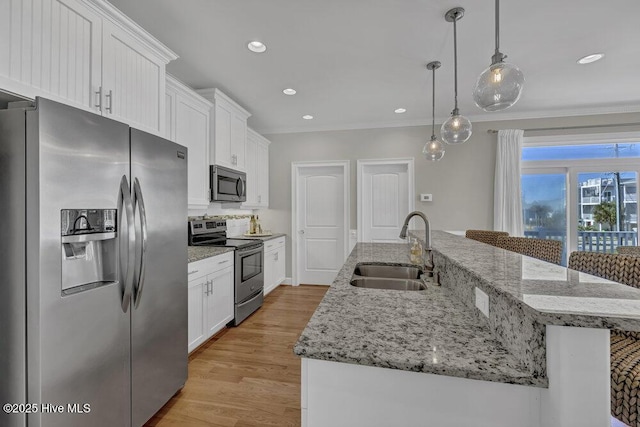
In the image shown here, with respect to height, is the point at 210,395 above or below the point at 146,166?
below

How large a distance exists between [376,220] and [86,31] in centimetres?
386

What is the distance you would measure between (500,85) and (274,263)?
11.8 ft

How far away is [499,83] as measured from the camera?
4.68 ft

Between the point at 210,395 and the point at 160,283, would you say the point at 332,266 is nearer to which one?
the point at 210,395

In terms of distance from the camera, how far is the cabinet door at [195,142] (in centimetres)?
268

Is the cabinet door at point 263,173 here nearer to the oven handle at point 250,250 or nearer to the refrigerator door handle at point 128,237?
the oven handle at point 250,250

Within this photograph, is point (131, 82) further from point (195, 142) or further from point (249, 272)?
point (249, 272)

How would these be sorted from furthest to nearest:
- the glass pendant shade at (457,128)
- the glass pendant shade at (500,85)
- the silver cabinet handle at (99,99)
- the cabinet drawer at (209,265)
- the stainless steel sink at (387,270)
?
the cabinet drawer at (209,265)
the glass pendant shade at (457,128)
the stainless steel sink at (387,270)
the silver cabinet handle at (99,99)
the glass pendant shade at (500,85)

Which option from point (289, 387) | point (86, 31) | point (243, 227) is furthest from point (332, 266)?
point (86, 31)

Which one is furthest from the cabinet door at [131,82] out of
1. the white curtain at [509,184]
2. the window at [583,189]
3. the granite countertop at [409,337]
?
the window at [583,189]

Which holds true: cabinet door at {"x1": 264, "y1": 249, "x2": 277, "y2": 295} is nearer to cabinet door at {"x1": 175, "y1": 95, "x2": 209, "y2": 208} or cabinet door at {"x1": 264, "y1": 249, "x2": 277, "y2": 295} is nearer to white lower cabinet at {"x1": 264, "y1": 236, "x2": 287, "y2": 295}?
white lower cabinet at {"x1": 264, "y1": 236, "x2": 287, "y2": 295}

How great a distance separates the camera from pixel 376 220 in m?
4.55

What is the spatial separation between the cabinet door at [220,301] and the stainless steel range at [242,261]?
0.10 metres

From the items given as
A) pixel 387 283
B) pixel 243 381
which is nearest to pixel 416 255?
pixel 387 283
